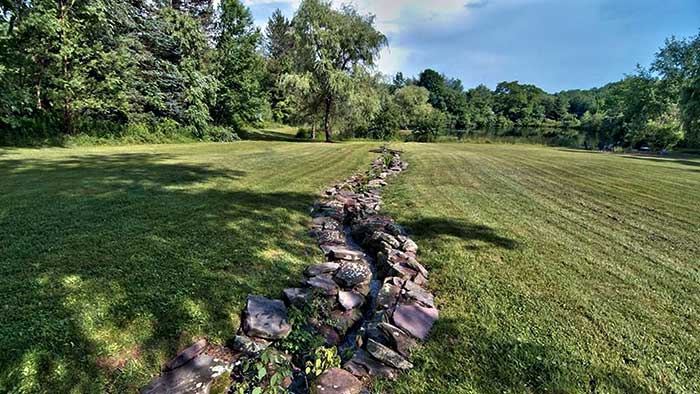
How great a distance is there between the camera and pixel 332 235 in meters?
4.53

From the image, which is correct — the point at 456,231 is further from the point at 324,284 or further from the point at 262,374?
the point at 262,374

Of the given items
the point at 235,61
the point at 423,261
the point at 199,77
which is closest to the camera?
the point at 423,261

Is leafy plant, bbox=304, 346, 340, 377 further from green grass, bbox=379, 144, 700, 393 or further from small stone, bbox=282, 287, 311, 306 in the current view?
small stone, bbox=282, 287, 311, 306

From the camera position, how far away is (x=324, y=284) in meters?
3.14

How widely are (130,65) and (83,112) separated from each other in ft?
8.99

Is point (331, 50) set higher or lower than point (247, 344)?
higher

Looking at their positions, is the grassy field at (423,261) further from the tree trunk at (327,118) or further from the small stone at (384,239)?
the tree trunk at (327,118)

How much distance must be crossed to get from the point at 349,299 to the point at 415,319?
66 centimetres

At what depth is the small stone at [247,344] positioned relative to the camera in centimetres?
228

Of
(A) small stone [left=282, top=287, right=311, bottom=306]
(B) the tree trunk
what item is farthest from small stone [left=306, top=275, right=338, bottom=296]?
(B) the tree trunk

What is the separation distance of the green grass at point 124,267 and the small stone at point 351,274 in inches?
17.2

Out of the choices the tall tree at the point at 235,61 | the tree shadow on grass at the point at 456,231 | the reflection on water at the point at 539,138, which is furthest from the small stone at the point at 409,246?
the reflection on water at the point at 539,138

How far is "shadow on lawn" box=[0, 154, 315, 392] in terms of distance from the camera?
1949mm

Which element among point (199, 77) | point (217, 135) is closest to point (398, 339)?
point (199, 77)
